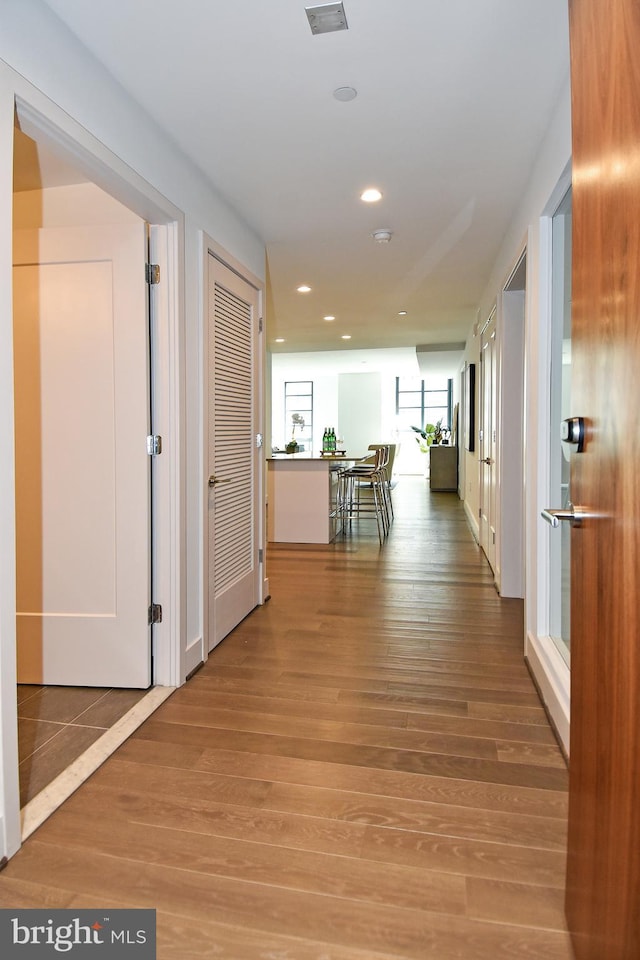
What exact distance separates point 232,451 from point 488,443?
266 centimetres

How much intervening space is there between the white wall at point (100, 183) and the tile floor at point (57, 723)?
0.36m

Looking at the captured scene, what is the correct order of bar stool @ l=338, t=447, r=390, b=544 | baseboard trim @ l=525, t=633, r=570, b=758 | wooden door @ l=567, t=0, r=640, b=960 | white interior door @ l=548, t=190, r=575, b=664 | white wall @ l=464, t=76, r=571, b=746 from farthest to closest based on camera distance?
1. bar stool @ l=338, t=447, r=390, b=544
2. white interior door @ l=548, t=190, r=575, b=664
3. white wall @ l=464, t=76, r=571, b=746
4. baseboard trim @ l=525, t=633, r=570, b=758
5. wooden door @ l=567, t=0, r=640, b=960

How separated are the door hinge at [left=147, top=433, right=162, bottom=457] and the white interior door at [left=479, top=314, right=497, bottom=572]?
2.78 meters

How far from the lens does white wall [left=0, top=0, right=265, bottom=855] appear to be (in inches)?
58.1

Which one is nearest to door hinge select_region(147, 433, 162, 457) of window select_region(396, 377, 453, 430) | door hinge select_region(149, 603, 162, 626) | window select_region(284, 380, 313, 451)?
door hinge select_region(149, 603, 162, 626)

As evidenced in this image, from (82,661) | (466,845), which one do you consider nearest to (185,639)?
(82,661)

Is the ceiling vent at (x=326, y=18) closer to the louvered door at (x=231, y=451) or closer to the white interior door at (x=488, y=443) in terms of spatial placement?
the louvered door at (x=231, y=451)

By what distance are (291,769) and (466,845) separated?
2.05 ft

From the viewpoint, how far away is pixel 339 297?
548cm

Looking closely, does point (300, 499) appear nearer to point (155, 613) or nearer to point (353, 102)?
point (155, 613)

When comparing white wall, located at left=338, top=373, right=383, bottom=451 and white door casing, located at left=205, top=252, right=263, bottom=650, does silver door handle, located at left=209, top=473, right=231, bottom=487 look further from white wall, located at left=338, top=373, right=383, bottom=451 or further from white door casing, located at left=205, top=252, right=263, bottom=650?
white wall, located at left=338, top=373, right=383, bottom=451

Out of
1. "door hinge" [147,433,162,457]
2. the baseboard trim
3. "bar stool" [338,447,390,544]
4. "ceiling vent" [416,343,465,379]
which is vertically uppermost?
"ceiling vent" [416,343,465,379]

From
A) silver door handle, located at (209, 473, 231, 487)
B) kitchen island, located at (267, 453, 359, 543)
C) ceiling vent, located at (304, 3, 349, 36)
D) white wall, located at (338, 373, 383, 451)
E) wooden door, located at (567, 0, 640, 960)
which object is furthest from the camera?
white wall, located at (338, 373, 383, 451)

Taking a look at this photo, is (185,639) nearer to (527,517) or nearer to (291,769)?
(291,769)
